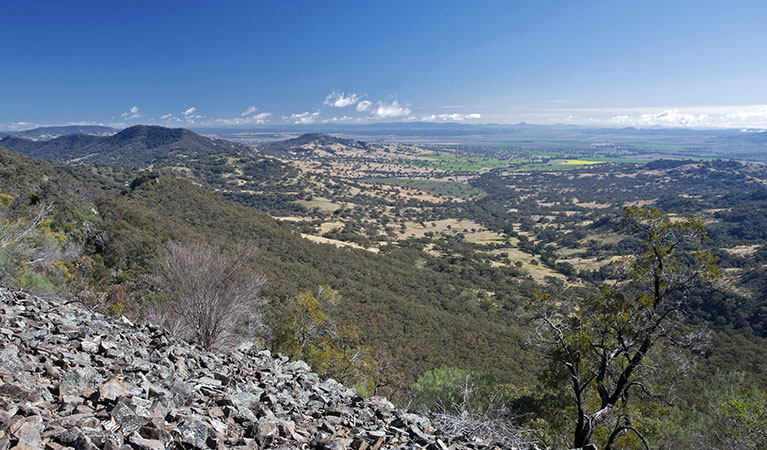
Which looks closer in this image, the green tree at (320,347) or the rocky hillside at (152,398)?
the rocky hillside at (152,398)

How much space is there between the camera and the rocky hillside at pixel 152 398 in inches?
183

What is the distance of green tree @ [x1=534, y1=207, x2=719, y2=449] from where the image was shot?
9.14m

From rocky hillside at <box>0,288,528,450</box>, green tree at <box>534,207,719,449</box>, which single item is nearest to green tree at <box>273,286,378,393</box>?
rocky hillside at <box>0,288,528,450</box>

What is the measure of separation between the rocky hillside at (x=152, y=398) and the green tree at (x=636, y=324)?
4.27 meters

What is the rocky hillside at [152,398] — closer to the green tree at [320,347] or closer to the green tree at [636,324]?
the green tree at [320,347]

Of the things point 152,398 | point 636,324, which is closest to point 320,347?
point 152,398

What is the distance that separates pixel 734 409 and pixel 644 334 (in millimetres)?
3782

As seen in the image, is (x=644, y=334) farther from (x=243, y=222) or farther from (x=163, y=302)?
(x=243, y=222)

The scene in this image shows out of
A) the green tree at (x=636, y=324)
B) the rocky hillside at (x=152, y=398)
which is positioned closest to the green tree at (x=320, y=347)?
the rocky hillside at (x=152, y=398)

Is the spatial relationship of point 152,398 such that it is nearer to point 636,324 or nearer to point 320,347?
point 320,347

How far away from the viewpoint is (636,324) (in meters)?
9.62

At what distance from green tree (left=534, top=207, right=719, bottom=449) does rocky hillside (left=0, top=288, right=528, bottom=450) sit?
14.0ft

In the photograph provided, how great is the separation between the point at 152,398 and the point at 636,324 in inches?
414

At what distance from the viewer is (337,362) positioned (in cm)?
1355
